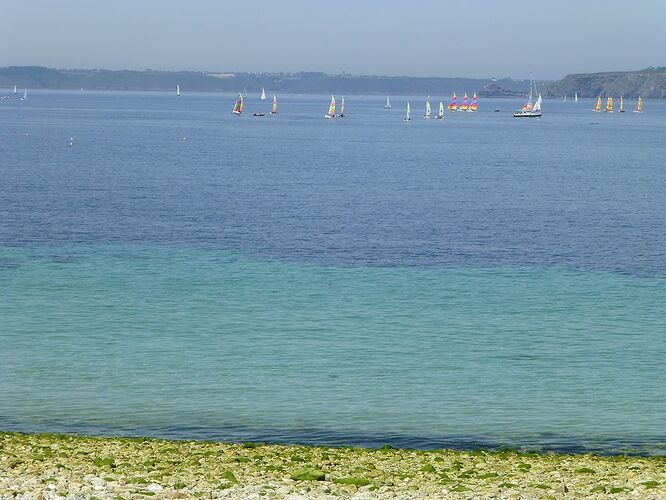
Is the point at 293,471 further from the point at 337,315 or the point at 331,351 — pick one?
the point at 337,315

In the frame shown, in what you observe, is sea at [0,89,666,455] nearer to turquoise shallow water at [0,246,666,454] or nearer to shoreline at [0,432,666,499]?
turquoise shallow water at [0,246,666,454]

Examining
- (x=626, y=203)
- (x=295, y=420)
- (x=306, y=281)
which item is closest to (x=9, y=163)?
(x=626, y=203)

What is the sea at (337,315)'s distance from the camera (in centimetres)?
2848

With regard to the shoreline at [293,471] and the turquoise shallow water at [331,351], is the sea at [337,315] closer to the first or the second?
the turquoise shallow water at [331,351]

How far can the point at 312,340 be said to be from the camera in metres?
A: 37.7

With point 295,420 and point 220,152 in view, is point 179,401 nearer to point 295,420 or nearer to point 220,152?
point 295,420

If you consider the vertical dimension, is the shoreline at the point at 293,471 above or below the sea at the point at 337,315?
above

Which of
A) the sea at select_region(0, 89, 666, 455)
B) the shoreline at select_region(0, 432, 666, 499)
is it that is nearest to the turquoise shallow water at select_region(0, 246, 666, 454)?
the sea at select_region(0, 89, 666, 455)

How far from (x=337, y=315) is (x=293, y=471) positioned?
20269 mm

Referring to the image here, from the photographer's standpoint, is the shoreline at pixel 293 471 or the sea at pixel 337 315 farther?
the sea at pixel 337 315

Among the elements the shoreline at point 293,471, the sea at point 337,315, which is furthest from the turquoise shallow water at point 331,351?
the shoreline at point 293,471

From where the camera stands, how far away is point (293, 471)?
21.4m

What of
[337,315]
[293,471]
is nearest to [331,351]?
[337,315]

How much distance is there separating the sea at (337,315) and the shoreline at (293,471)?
2.21m
